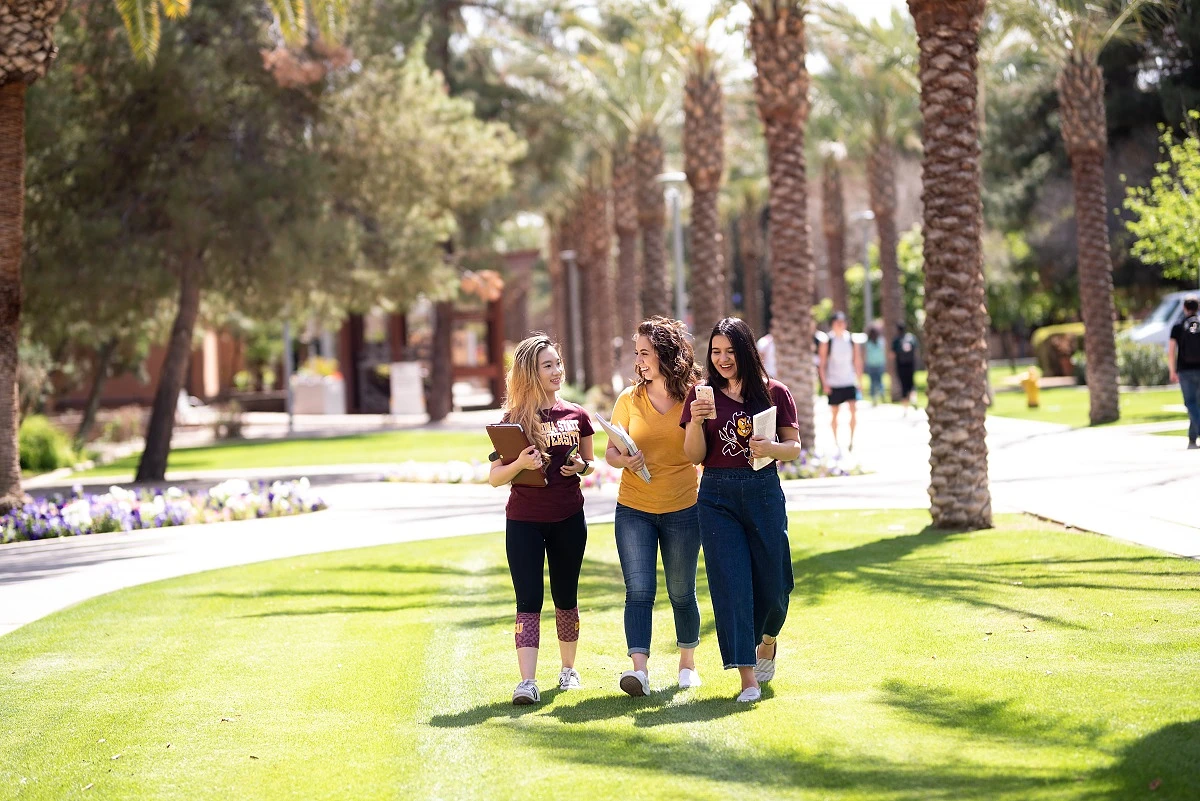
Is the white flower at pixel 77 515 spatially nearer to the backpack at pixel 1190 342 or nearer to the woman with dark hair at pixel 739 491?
the woman with dark hair at pixel 739 491

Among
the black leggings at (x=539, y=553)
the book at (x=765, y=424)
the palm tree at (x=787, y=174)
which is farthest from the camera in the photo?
the palm tree at (x=787, y=174)

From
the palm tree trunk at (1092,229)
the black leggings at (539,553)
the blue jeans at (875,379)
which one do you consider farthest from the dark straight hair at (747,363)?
the blue jeans at (875,379)

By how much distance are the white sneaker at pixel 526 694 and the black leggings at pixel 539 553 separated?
0.36 m

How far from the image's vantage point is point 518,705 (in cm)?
688

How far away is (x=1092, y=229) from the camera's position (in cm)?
2327

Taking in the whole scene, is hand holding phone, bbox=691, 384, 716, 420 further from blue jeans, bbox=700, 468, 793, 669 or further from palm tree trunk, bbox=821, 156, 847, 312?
palm tree trunk, bbox=821, 156, 847, 312

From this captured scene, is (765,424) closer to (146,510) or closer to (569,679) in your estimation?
(569,679)

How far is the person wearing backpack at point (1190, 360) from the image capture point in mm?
16797

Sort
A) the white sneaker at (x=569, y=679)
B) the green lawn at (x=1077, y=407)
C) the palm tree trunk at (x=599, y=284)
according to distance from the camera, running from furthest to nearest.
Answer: the palm tree trunk at (x=599, y=284) → the green lawn at (x=1077, y=407) → the white sneaker at (x=569, y=679)

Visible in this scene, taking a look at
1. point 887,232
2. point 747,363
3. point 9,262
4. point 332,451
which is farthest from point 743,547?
point 887,232

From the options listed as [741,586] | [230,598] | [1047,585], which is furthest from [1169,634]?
[230,598]

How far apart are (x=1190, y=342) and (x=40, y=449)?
21.1 metres

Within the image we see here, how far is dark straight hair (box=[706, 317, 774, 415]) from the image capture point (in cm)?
657

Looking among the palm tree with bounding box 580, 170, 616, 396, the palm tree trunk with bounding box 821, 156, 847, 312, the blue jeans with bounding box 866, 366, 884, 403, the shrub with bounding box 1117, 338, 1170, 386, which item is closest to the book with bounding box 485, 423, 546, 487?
the blue jeans with bounding box 866, 366, 884, 403
